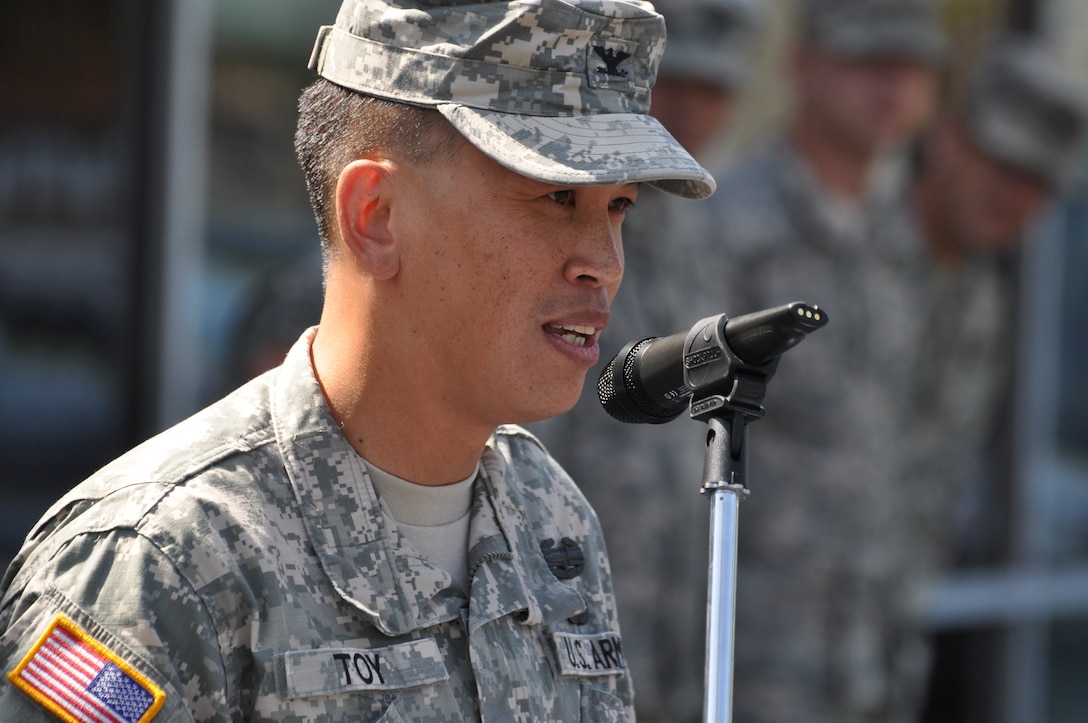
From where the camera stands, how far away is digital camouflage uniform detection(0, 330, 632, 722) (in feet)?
5.55

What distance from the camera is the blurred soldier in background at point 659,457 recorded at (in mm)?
4316

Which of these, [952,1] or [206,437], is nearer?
[206,437]

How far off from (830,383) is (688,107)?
40.7 inches

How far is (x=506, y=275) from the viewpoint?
75.0 inches

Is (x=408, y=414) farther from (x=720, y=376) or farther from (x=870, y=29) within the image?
(x=870, y=29)

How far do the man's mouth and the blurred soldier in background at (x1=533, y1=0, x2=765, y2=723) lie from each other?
84.5 inches

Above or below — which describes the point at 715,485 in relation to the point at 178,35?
below

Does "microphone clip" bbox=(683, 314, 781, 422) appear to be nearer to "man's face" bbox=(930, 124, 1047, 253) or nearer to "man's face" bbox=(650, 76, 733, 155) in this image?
"man's face" bbox=(650, 76, 733, 155)

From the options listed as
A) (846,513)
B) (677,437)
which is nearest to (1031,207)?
(846,513)

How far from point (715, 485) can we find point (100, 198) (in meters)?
3.25

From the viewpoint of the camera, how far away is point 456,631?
191 cm

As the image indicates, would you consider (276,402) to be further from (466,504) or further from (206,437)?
(466,504)

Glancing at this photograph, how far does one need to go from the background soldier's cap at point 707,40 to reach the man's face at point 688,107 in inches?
1.2

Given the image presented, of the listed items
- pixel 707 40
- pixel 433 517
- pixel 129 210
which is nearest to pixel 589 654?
pixel 433 517
